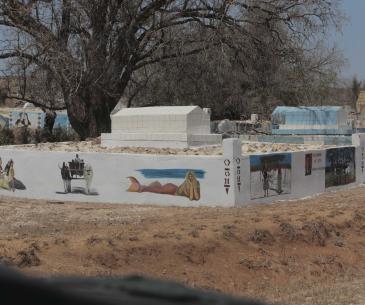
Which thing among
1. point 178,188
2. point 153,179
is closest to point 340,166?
point 178,188

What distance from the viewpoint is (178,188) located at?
59.7ft

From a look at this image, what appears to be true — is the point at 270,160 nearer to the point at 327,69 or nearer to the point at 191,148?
the point at 191,148

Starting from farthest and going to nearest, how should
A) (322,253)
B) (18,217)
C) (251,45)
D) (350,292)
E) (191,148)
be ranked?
(251,45), (191,148), (18,217), (322,253), (350,292)

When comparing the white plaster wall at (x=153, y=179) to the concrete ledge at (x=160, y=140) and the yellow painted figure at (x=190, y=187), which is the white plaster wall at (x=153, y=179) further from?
the concrete ledge at (x=160, y=140)

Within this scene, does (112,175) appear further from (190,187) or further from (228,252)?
(228,252)

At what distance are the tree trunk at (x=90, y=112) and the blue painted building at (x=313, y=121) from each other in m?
10.1

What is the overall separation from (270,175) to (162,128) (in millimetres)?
5556

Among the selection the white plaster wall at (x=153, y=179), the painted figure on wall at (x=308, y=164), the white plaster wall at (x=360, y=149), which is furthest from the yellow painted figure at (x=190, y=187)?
the white plaster wall at (x=360, y=149)

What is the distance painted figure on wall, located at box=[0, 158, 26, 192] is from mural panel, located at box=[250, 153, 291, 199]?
8.20 metres

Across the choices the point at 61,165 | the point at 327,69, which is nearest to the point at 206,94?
the point at 327,69

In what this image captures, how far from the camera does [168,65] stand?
104ft

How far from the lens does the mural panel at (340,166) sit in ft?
71.1

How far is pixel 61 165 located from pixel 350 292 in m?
13.4

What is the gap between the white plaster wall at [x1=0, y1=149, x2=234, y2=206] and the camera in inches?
697
